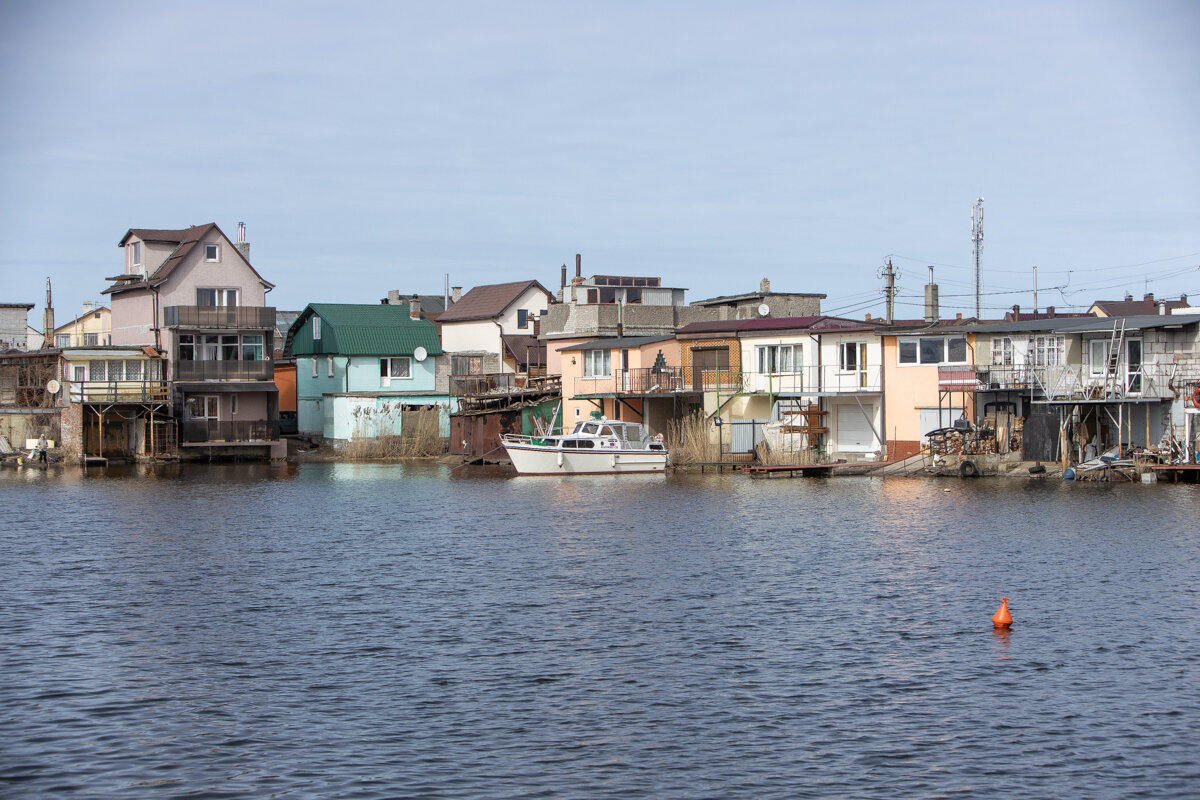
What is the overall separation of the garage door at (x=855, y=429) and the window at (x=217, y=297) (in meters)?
40.8

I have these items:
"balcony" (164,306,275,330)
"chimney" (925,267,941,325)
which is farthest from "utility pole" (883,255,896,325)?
"balcony" (164,306,275,330)

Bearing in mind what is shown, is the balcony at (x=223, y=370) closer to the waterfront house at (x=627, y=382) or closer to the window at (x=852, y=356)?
the waterfront house at (x=627, y=382)

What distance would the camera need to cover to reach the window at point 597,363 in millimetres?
74938

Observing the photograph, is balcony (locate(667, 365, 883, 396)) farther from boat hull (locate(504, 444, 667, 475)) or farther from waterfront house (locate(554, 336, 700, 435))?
boat hull (locate(504, 444, 667, 475))

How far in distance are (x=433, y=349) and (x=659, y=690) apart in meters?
71.7

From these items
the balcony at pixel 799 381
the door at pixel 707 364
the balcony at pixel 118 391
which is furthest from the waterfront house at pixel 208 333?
the balcony at pixel 799 381

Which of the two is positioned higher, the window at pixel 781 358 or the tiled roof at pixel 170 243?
the tiled roof at pixel 170 243

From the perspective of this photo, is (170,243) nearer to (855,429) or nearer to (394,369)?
(394,369)

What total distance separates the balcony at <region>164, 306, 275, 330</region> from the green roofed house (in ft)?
21.5

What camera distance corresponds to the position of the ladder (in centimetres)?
5650

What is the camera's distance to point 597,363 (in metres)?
75.6

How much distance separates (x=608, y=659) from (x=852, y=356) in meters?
45.6

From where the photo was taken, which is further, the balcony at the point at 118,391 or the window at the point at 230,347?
the window at the point at 230,347

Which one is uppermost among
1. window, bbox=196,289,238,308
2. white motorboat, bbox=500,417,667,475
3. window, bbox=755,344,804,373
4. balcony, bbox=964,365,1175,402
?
window, bbox=196,289,238,308
